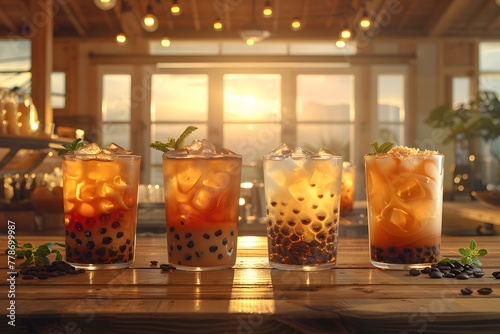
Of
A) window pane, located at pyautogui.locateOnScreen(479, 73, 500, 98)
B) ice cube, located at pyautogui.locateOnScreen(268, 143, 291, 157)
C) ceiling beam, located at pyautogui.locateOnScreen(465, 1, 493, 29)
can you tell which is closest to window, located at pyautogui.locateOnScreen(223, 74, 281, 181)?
ceiling beam, located at pyautogui.locateOnScreen(465, 1, 493, 29)

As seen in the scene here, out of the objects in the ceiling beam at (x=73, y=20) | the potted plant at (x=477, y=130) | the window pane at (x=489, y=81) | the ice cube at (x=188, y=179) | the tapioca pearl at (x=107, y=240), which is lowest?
the tapioca pearl at (x=107, y=240)

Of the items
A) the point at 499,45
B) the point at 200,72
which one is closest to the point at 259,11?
the point at 200,72

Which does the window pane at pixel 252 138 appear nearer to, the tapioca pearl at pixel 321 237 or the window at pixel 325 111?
the window at pixel 325 111

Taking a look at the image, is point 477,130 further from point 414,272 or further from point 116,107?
point 414,272

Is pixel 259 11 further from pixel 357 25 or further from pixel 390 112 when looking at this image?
pixel 390 112

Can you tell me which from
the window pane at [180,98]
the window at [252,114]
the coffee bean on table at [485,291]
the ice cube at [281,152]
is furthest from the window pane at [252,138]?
the coffee bean on table at [485,291]

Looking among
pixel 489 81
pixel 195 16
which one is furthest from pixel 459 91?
pixel 195 16
